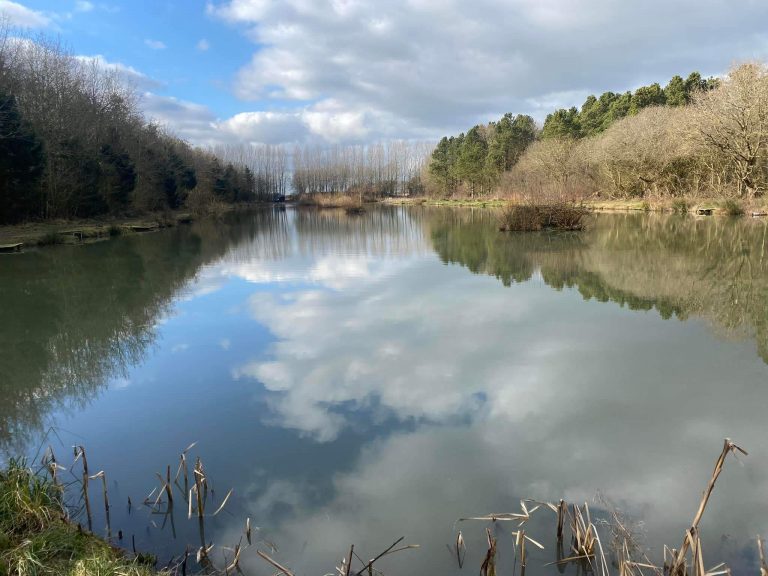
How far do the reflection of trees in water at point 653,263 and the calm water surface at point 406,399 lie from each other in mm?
105

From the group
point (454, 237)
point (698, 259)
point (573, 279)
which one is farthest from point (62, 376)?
point (454, 237)

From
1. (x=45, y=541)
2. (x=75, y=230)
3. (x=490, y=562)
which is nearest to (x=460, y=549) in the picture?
(x=490, y=562)

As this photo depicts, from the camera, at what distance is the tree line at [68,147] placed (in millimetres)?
19766

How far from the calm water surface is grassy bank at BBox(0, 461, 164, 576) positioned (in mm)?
374

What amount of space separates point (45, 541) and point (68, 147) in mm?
26238

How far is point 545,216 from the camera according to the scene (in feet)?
69.1

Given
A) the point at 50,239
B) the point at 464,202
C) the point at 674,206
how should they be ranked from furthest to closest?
the point at 464,202, the point at 674,206, the point at 50,239

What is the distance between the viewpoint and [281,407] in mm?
4996

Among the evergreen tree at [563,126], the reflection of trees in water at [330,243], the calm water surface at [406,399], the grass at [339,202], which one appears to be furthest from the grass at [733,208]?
the grass at [339,202]

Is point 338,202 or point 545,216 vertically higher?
point 338,202

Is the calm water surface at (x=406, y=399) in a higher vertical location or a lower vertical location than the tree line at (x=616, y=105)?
lower

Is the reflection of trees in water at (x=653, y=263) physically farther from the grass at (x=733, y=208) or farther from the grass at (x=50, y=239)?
the grass at (x=50, y=239)

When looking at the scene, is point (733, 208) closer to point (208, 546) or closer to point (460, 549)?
point (460, 549)

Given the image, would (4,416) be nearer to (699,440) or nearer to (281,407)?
(281,407)
